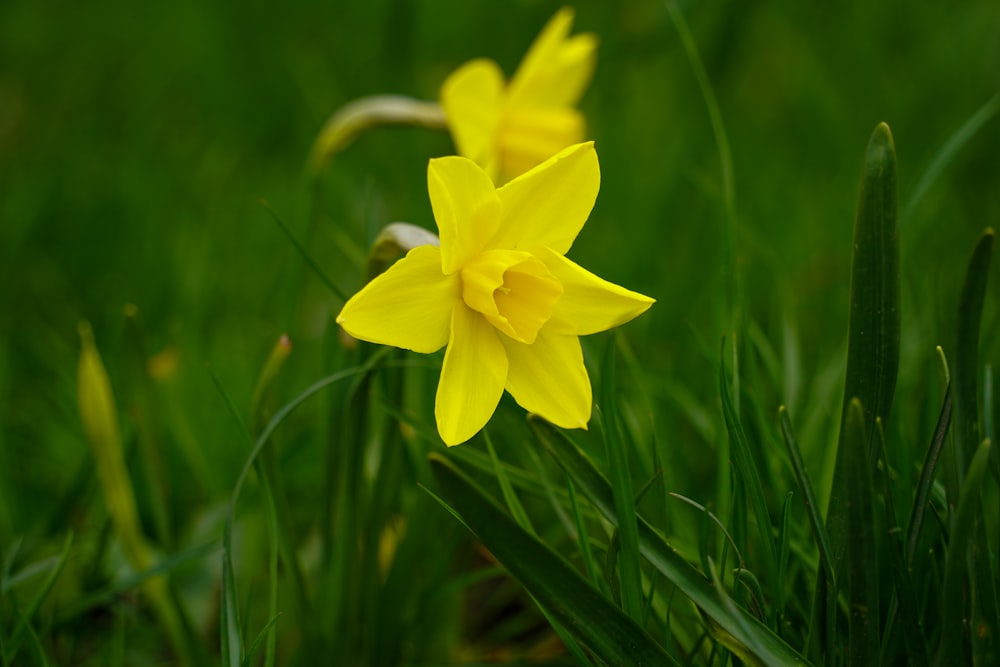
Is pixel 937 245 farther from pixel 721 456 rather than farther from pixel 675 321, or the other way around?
pixel 721 456

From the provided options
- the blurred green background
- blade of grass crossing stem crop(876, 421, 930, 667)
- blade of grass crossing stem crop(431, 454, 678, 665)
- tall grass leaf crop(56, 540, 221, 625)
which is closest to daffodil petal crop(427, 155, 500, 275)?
blade of grass crossing stem crop(431, 454, 678, 665)

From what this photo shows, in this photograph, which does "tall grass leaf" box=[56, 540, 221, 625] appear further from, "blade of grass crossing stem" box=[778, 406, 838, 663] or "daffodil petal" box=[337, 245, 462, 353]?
"blade of grass crossing stem" box=[778, 406, 838, 663]

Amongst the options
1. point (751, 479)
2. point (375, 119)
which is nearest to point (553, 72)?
point (375, 119)

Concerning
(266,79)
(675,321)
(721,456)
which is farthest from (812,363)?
(266,79)

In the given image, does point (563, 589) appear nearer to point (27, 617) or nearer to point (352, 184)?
point (27, 617)

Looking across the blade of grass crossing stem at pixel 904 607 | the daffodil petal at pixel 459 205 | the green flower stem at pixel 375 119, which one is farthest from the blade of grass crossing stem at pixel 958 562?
the green flower stem at pixel 375 119

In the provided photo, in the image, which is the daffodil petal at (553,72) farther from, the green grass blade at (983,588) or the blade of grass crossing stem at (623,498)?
the green grass blade at (983,588)
